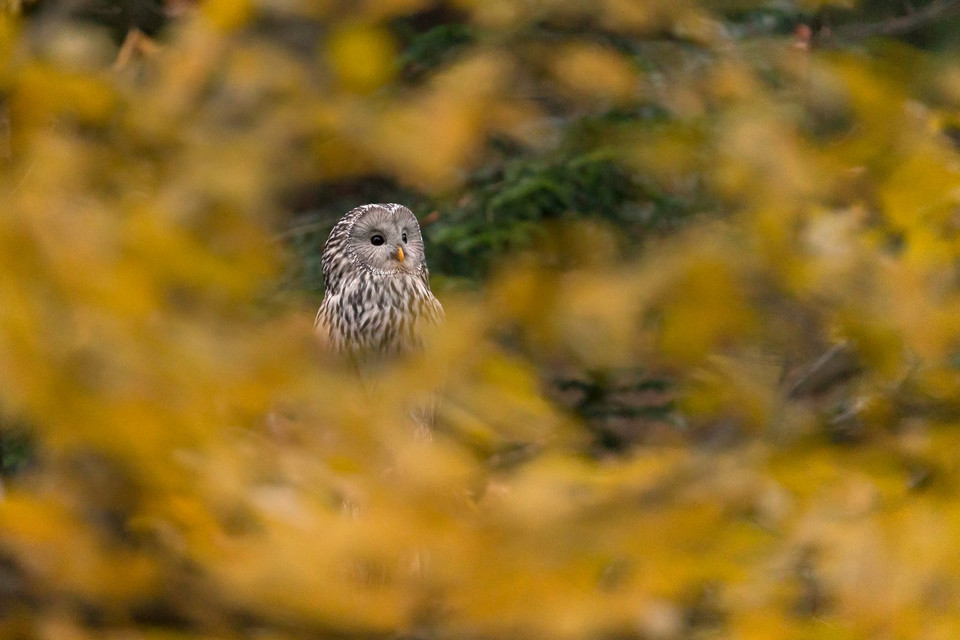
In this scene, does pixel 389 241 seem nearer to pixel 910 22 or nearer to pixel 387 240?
pixel 387 240

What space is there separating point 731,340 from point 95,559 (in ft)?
5.54

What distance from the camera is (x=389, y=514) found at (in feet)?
4.31

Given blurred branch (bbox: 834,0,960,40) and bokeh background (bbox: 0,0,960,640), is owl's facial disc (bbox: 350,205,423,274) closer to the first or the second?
bokeh background (bbox: 0,0,960,640)

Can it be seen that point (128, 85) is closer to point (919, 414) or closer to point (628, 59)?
point (628, 59)

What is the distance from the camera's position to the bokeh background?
4.54 ft

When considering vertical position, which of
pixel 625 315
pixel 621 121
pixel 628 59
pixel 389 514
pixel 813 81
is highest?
pixel 628 59

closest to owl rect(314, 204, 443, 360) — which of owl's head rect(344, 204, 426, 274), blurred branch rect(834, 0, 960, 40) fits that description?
owl's head rect(344, 204, 426, 274)

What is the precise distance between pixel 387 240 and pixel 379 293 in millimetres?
71

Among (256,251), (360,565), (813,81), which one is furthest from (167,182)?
(813,81)

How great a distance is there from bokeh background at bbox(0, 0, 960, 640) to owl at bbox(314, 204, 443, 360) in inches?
1.6

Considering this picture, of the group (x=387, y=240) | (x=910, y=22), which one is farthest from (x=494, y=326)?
(x=387, y=240)

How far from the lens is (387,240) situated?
143 cm

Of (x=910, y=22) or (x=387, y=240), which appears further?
(x=910, y=22)

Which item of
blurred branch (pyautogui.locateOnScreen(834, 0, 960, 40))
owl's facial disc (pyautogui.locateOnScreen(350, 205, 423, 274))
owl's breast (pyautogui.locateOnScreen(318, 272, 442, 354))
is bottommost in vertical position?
owl's breast (pyautogui.locateOnScreen(318, 272, 442, 354))
